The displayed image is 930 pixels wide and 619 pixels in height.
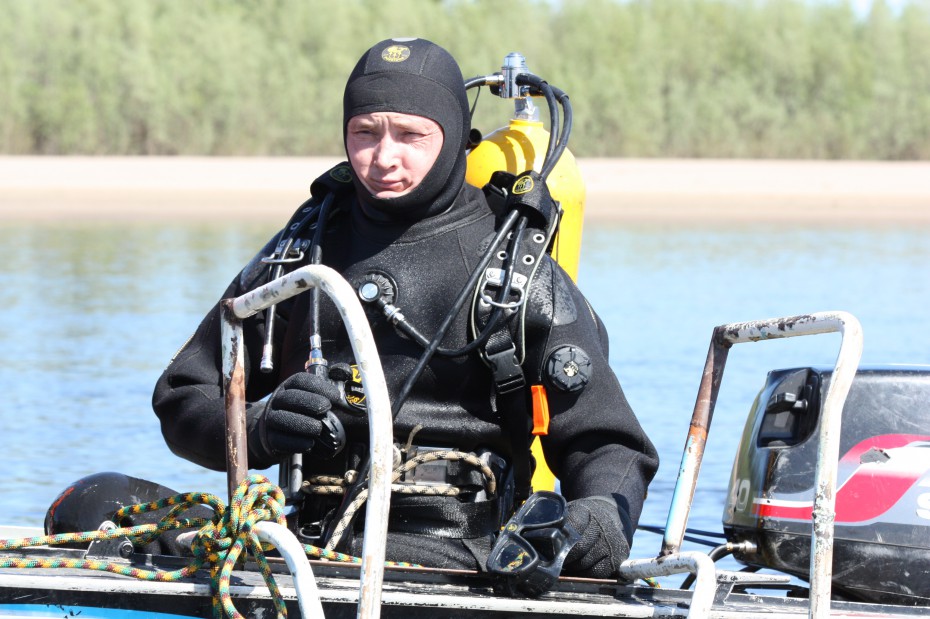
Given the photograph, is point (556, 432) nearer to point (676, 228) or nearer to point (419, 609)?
point (419, 609)

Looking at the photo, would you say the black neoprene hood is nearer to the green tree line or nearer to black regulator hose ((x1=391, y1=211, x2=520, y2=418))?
black regulator hose ((x1=391, y1=211, x2=520, y2=418))

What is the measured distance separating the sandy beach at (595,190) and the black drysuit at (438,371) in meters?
20.1

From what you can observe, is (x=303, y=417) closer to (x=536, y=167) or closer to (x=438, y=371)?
(x=438, y=371)

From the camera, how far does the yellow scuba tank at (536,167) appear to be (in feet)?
12.3

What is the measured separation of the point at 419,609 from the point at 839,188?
28355 millimetres

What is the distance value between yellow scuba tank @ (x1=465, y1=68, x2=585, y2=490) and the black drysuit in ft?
1.89

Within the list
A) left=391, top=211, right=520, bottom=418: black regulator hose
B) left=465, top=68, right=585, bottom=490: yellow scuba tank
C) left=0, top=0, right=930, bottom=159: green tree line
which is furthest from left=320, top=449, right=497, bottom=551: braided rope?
left=0, top=0, right=930, bottom=159: green tree line

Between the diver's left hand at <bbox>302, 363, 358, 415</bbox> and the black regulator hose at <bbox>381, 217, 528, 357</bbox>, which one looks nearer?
the diver's left hand at <bbox>302, 363, 358, 415</bbox>

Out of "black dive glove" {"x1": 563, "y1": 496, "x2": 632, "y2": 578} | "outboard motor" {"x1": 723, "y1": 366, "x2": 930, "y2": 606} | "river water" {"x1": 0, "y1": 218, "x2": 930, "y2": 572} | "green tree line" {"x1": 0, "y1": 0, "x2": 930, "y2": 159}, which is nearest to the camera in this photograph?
"black dive glove" {"x1": 563, "y1": 496, "x2": 632, "y2": 578}

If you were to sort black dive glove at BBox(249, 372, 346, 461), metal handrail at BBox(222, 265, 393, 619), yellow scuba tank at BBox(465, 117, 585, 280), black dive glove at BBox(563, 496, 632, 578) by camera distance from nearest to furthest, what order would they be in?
metal handrail at BBox(222, 265, 393, 619), black dive glove at BBox(249, 372, 346, 461), black dive glove at BBox(563, 496, 632, 578), yellow scuba tank at BBox(465, 117, 585, 280)

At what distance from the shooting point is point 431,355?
2.86 meters

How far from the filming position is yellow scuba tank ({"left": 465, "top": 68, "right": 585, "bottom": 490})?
3752 millimetres

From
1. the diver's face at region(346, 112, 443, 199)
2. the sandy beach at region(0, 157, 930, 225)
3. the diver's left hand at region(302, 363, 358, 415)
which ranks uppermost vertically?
the sandy beach at region(0, 157, 930, 225)

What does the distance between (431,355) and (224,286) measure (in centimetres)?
1112
